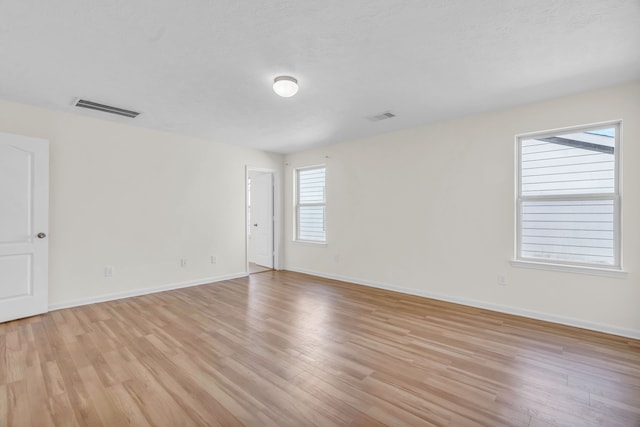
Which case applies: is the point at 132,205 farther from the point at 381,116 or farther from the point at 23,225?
the point at 381,116

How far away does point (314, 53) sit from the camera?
236 cm

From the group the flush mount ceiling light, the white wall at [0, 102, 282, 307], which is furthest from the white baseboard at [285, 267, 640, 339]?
the flush mount ceiling light

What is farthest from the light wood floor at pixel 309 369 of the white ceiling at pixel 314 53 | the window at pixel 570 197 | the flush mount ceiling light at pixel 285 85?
the white ceiling at pixel 314 53

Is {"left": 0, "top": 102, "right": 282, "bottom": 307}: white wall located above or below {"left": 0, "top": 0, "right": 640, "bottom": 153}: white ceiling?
below

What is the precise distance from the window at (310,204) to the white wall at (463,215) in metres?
0.25

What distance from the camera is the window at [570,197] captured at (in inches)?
119

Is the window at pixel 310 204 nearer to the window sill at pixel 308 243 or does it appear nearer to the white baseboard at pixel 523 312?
the window sill at pixel 308 243

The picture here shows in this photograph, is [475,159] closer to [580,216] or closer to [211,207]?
[580,216]

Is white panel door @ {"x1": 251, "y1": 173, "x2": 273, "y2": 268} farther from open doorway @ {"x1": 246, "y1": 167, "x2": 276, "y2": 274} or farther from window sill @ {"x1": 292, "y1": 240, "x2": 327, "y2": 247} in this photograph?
window sill @ {"x1": 292, "y1": 240, "x2": 327, "y2": 247}

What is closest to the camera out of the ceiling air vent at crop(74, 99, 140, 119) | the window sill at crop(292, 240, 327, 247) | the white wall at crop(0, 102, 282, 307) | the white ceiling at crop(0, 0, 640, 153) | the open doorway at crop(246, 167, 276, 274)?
the white ceiling at crop(0, 0, 640, 153)

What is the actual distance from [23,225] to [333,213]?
13.7 ft

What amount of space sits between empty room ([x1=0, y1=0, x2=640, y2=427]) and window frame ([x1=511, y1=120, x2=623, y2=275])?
0.02 metres

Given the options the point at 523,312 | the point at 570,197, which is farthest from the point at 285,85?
the point at 523,312

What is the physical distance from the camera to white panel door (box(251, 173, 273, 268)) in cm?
635
